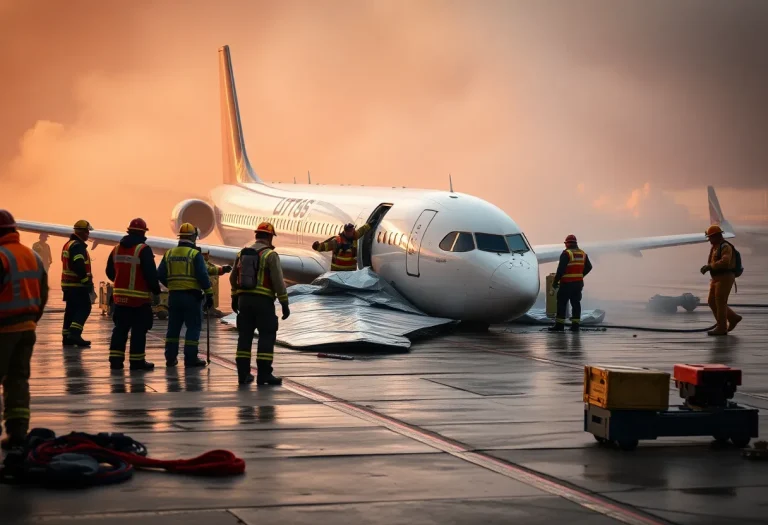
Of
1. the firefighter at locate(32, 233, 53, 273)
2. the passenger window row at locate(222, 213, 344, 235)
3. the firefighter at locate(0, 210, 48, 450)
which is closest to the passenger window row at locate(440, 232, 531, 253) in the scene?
the passenger window row at locate(222, 213, 344, 235)

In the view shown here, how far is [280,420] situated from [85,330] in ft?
46.4

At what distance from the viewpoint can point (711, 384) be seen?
39.5ft

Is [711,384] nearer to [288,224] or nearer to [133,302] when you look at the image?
[133,302]

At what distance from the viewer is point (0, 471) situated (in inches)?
388

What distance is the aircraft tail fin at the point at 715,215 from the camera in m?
42.3

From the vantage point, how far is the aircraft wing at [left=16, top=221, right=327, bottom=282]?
104ft

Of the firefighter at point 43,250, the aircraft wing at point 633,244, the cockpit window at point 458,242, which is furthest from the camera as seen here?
the firefighter at point 43,250

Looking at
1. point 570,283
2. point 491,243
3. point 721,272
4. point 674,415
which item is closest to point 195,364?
point 491,243

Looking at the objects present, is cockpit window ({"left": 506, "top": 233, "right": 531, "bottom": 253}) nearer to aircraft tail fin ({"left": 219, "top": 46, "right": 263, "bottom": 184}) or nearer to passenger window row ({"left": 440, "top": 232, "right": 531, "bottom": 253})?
passenger window row ({"left": 440, "top": 232, "right": 531, "bottom": 253})

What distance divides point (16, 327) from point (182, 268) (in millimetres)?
7938

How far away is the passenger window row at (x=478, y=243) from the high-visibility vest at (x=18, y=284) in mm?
14743

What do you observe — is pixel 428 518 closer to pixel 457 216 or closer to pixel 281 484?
pixel 281 484

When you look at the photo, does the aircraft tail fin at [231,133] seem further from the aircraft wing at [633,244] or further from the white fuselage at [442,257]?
the white fuselage at [442,257]

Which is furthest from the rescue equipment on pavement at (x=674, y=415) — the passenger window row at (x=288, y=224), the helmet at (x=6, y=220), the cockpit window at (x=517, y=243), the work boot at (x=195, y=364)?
the passenger window row at (x=288, y=224)
